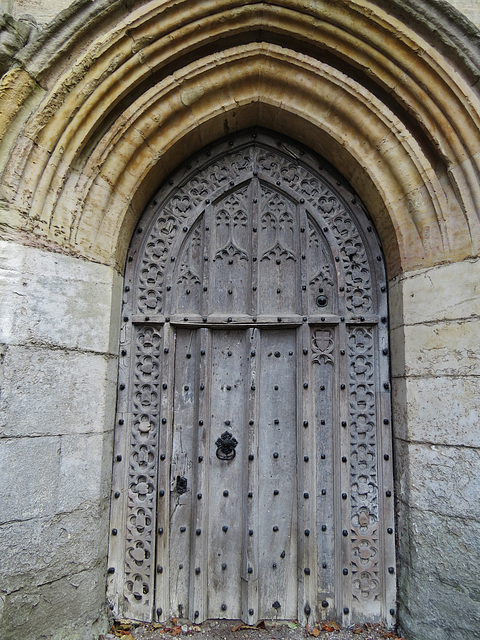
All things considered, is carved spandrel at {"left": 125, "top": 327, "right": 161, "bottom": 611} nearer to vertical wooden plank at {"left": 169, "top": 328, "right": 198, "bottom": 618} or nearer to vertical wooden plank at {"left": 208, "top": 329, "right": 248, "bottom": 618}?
vertical wooden plank at {"left": 169, "top": 328, "right": 198, "bottom": 618}

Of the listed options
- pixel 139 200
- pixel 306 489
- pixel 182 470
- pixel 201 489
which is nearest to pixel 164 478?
pixel 182 470

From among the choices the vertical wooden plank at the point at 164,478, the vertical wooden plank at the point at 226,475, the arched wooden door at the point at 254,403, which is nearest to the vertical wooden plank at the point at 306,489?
the arched wooden door at the point at 254,403

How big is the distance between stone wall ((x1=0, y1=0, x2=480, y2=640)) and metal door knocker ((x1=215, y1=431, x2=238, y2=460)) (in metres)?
0.67

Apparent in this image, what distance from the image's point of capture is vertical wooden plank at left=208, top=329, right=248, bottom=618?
8.05 ft

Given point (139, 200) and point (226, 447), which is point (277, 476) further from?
point (139, 200)

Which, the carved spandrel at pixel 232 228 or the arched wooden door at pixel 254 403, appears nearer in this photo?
the arched wooden door at pixel 254 403

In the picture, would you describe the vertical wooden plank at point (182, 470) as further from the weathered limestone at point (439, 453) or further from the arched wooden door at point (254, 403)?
the weathered limestone at point (439, 453)

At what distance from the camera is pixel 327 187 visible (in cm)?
276

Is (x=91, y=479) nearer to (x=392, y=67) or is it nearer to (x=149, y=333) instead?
(x=149, y=333)

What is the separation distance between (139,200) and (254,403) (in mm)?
1487

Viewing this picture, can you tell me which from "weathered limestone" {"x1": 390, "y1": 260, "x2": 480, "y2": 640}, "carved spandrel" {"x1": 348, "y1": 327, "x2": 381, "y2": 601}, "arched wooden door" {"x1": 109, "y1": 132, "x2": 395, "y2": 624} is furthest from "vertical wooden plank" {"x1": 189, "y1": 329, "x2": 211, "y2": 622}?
"weathered limestone" {"x1": 390, "y1": 260, "x2": 480, "y2": 640}

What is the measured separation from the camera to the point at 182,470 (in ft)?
8.33

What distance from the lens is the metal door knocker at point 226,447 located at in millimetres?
2531

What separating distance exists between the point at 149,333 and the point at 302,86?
1808mm
